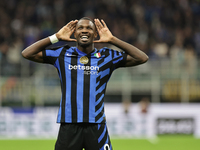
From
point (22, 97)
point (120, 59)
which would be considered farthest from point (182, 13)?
point (120, 59)

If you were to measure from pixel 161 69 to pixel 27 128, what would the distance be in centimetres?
489

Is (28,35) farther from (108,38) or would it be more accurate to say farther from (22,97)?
(108,38)

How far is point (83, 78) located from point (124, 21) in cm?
1253

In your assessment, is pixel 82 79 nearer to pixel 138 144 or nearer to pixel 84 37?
pixel 84 37

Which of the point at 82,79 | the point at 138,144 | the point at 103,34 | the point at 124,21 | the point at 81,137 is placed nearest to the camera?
the point at 81,137

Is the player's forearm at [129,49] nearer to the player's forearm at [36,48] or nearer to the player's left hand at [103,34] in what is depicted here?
the player's left hand at [103,34]

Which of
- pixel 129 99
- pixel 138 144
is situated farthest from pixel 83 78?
pixel 129 99

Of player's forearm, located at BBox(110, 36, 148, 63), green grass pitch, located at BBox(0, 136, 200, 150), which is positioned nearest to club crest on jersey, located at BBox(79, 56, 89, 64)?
player's forearm, located at BBox(110, 36, 148, 63)

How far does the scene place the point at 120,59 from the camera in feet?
14.2

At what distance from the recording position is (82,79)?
4172mm

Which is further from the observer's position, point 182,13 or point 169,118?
point 182,13

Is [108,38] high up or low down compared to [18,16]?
down

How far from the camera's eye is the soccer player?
13.3ft

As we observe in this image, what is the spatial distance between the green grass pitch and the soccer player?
6.55 metres
